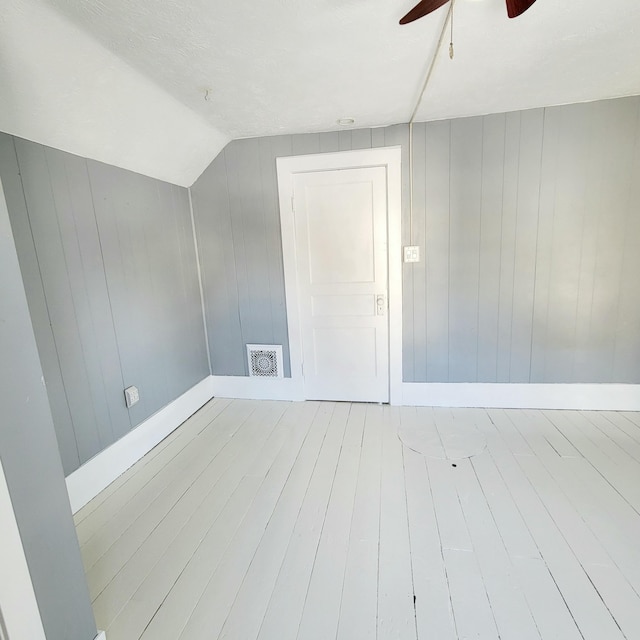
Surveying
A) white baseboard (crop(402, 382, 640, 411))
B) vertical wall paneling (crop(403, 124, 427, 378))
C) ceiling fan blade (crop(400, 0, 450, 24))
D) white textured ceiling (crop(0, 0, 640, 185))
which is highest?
white textured ceiling (crop(0, 0, 640, 185))

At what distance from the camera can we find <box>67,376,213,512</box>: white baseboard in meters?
1.95

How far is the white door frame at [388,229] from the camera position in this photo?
271 centimetres

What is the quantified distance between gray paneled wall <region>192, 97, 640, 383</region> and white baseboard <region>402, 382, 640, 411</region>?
7 centimetres

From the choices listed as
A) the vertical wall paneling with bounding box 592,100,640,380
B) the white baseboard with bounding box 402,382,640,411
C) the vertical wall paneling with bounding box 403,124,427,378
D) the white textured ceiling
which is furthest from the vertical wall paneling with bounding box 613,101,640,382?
the vertical wall paneling with bounding box 403,124,427,378

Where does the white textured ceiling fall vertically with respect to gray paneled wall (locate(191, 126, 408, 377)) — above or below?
above

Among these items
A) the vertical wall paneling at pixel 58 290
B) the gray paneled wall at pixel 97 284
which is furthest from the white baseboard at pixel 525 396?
the vertical wall paneling at pixel 58 290

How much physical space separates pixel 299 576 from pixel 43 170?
232 centimetres

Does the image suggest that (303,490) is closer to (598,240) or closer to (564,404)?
(564,404)

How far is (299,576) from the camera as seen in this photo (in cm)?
145

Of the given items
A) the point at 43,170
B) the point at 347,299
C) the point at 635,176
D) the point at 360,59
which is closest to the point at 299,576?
the point at 347,299

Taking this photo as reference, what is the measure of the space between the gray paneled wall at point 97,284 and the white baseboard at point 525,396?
2.08 metres

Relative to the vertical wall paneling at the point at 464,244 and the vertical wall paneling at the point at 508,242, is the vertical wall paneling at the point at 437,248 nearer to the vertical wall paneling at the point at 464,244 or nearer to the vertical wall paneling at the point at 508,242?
the vertical wall paneling at the point at 464,244

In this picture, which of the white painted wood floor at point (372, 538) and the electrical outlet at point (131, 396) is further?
the electrical outlet at point (131, 396)

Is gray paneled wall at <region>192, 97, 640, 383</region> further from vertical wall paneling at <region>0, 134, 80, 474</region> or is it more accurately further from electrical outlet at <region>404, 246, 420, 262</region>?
vertical wall paneling at <region>0, 134, 80, 474</region>
